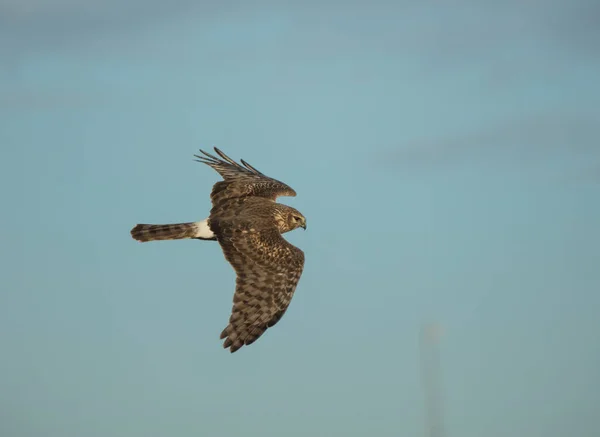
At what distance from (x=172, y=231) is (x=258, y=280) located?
268cm

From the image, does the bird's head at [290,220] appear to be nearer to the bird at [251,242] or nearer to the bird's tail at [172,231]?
the bird at [251,242]

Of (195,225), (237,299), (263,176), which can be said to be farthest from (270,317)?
(263,176)

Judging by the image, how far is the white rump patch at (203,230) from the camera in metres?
26.2

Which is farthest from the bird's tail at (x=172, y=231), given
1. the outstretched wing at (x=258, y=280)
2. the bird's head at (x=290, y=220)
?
the bird's head at (x=290, y=220)

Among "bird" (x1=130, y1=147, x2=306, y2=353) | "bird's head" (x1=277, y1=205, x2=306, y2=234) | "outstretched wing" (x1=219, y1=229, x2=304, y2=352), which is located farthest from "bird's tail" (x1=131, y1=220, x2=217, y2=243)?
"bird's head" (x1=277, y1=205, x2=306, y2=234)

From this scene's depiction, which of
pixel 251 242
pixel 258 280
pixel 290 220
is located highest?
pixel 290 220

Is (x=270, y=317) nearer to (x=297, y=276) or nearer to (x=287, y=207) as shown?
(x=297, y=276)

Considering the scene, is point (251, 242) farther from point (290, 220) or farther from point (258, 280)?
point (290, 220)

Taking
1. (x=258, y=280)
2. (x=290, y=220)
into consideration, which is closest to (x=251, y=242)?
(x=258, y=280)

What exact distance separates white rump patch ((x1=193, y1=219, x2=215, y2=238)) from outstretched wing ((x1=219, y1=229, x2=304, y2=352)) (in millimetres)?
430

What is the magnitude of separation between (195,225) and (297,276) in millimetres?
2684

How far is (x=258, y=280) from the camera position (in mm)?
25062

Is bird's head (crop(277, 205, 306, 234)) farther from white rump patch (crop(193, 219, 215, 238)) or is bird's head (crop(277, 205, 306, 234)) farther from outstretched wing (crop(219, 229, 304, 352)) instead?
white rump patch (crop(193, 219, 215, 238))

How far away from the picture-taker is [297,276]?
2538 cm
